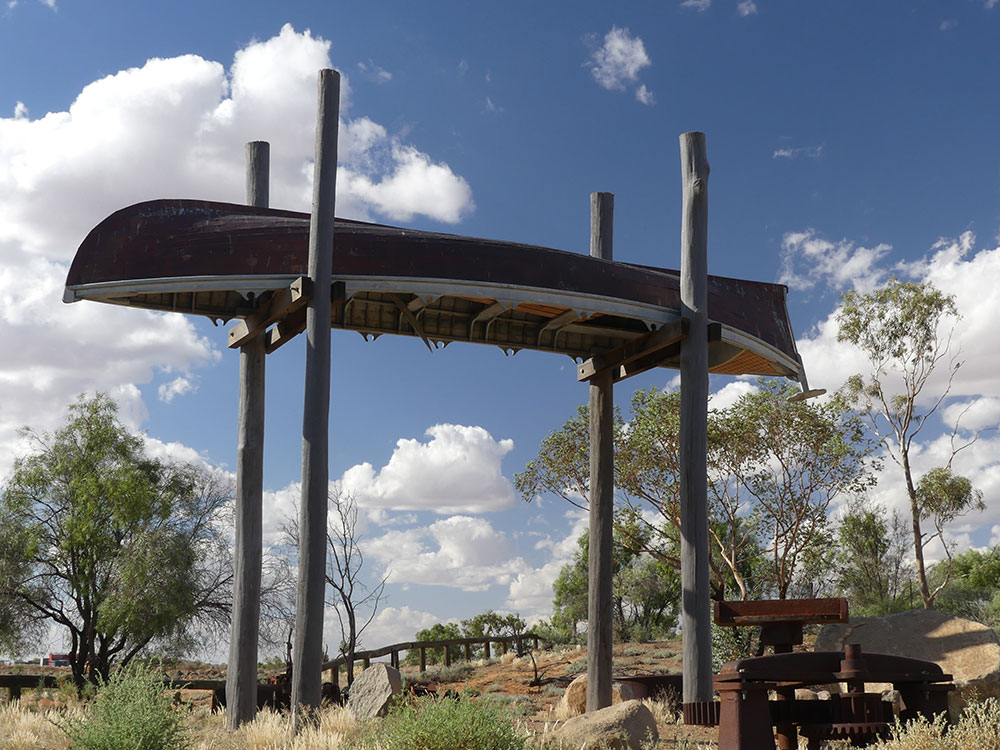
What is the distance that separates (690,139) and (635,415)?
34.6ft

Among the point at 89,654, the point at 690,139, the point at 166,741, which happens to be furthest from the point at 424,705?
the point at 89,654

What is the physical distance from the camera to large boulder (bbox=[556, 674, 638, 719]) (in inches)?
468

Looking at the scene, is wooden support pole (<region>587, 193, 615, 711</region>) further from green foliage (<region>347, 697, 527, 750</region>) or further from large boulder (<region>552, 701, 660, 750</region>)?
green foliage (<region>347, 697, 527, 750</region>)

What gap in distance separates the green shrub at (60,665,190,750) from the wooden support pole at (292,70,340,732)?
5.22 ft

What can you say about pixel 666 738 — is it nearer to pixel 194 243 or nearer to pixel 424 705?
pixel 424 705

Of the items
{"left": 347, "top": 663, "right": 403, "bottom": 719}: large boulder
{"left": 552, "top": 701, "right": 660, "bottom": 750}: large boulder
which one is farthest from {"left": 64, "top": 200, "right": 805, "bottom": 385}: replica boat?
{"left": 552, "top": 701, "right": 660, "bottom": 750}: large boulder

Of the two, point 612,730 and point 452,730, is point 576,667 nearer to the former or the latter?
point 612,730

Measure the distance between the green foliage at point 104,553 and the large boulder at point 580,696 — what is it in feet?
39.1

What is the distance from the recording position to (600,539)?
41.4 feet

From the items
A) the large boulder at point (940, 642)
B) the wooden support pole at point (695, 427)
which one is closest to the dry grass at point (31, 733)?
the wooden support pole at point (695, 427)

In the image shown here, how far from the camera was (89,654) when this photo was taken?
21.7 meters

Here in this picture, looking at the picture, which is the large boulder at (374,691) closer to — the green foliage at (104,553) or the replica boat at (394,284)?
the replica boat at (394,284)

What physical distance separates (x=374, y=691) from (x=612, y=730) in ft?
13.4

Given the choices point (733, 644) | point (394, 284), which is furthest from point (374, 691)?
point (733, 644)
